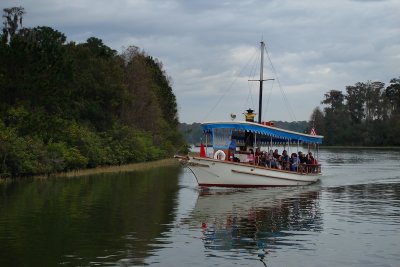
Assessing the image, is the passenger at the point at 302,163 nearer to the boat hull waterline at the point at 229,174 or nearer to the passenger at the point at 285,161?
the passenger at the point at 285,161

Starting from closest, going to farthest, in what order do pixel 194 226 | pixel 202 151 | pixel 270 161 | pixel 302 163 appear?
pixel 194 226 < pixel 202 151 < pixel 270 161 < pixel 302 163

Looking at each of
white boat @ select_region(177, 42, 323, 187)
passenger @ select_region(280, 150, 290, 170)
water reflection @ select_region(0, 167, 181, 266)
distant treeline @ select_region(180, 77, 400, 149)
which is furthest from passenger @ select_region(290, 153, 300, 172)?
distant treeline @ select_region(180, 77, 400, 149)

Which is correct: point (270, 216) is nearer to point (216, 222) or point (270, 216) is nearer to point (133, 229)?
point (216, 222)

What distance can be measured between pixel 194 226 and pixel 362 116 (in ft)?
496

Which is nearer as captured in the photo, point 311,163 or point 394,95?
point 311,163

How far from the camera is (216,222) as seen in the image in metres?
21.2

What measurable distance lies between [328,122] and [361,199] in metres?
138

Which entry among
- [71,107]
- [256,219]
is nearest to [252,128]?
[256,219]

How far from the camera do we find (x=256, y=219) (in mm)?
21859

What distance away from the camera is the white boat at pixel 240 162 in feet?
110

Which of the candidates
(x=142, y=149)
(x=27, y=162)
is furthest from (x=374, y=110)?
(x=27, y=162)

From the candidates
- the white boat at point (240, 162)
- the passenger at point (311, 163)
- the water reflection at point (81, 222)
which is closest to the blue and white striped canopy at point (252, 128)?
the white boat at point (240, 162)

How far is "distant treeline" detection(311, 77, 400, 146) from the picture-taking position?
14738 centimetres

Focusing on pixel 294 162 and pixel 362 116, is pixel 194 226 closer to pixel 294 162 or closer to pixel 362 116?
pixel 294 162
